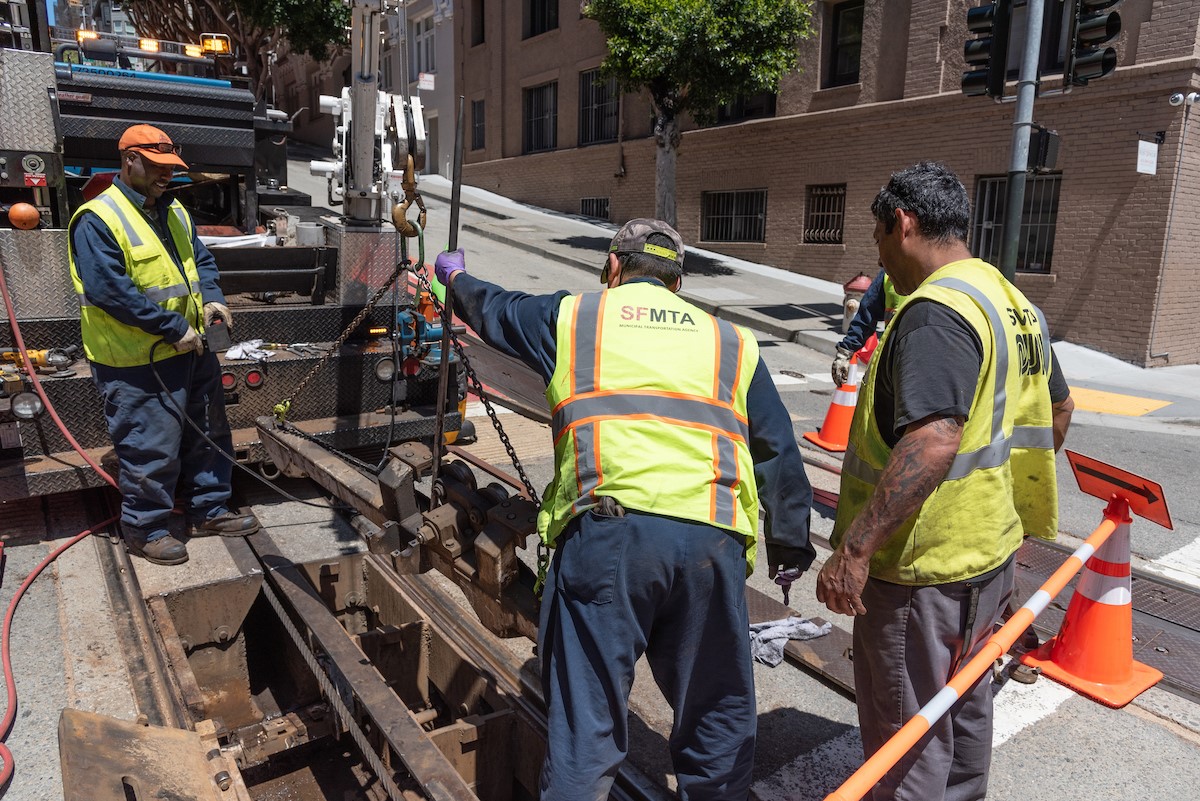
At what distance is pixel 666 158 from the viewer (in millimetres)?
16703

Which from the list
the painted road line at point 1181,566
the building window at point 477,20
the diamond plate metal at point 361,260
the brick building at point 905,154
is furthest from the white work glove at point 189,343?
the building window at point 477,20

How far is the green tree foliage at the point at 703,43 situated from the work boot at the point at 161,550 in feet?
42.8

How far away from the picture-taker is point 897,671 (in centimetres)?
249

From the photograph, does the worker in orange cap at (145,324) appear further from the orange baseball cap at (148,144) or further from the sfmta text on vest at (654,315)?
the sfmta text on vest at (654,315)

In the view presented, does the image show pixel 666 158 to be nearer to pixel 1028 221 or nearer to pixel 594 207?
pixel 1028 221

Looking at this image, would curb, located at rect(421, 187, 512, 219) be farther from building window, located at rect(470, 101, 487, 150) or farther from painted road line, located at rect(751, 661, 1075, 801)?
painted road line, located at rect(751, 661, 1075, 801)

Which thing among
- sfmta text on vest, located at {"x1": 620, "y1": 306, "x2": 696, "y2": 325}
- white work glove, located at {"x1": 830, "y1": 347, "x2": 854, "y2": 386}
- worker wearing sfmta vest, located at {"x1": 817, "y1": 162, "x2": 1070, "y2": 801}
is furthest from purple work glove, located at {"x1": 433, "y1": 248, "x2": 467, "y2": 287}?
white work glove, located at {"x1": 830, "y1": 347, "x2": 854, "y2": 386}

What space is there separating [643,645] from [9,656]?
8.81ft

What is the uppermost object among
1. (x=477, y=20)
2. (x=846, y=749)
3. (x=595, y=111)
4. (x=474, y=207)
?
(x=477, y=20)

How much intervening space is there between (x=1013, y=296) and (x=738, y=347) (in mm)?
836

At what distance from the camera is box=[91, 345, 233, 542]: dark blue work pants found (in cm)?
426

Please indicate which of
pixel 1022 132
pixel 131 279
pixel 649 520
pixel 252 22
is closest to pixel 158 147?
pixel 131 279

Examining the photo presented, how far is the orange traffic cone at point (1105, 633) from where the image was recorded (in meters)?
3.69

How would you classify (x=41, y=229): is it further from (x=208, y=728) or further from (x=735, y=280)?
(x=735, y=280)
